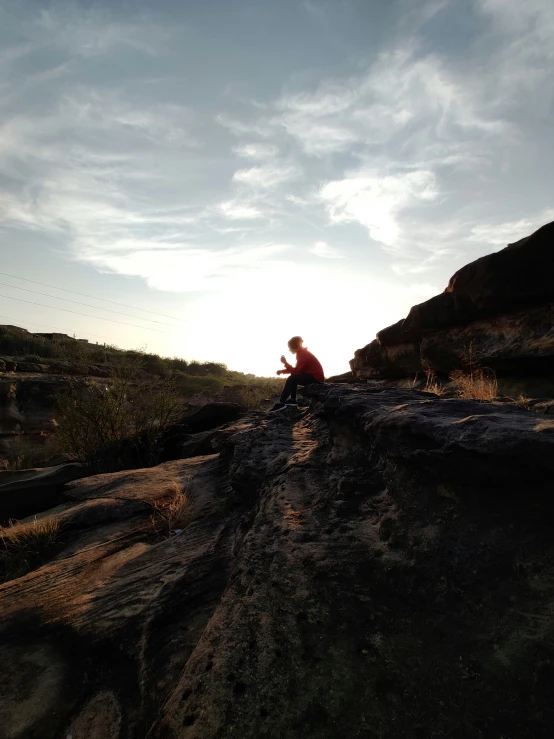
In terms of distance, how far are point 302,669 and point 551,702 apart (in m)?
1.23

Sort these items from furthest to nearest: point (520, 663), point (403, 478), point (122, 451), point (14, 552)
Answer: point (122, 451)
point (14, 552)
point (403, 478)
point (520, 663)

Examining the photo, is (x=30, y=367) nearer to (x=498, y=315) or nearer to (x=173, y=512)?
(x=173, y=512)

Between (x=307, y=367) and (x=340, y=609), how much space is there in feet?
21.9

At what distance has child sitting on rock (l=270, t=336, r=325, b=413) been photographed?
8.84 metres

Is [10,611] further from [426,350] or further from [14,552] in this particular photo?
[426,350]

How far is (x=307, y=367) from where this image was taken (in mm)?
9023

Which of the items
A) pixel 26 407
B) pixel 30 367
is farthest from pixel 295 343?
pixel 30 367

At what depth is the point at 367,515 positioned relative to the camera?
3359 mm

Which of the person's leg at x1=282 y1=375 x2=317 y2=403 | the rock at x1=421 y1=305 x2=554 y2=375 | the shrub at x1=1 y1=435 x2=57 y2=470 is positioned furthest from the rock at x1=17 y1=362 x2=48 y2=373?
the rock at x1=421 y1=305 x2=554 y2=375

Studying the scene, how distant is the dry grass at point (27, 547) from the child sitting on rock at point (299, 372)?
4.90 metres

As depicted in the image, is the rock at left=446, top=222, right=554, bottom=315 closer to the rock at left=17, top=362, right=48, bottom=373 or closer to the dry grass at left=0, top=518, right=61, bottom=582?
the dry grass at left=0, top=518, right=61, bottom=582

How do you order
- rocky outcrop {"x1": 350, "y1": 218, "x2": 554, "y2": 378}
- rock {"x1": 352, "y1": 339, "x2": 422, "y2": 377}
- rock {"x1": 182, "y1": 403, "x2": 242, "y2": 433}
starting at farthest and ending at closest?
rock {"x1": 352, "y1": 339, "x2": 422, "y2": 377}
rock {"x1": 182, "y1": 403, "x2": 242, "y2": 433}
rocky outcrop {"x1": 350, "y1": 218, "x2": 554, "y2": 378}

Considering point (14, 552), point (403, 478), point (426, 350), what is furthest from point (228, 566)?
point (426, 350)

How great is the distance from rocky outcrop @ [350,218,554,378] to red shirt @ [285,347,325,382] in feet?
11.3
